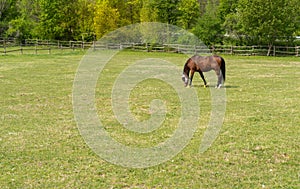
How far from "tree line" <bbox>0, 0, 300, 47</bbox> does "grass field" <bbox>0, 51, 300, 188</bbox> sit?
71.3ft

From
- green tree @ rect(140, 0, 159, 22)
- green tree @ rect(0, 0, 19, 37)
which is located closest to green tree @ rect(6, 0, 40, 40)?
green tree @ rect(0, 0, 19, 37)

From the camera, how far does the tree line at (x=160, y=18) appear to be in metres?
32.9

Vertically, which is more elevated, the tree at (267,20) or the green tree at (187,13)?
the green tree at (187,13)

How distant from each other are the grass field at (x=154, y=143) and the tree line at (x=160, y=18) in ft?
71.3

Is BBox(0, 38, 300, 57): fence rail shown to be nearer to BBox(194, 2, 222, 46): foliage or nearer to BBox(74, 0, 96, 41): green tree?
BBox(194, 2, 222, 46): foliage

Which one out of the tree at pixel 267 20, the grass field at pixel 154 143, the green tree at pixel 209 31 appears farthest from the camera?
the green tree at pixel 209 31

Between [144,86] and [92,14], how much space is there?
37.8 metres

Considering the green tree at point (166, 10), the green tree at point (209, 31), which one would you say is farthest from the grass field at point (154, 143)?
the green tree at point (166, 10)

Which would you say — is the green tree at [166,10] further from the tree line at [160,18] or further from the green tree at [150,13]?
the green tree at [150,13]

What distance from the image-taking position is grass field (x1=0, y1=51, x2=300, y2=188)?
5414mm

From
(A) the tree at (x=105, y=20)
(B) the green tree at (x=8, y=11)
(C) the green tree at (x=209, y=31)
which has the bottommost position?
(C) the green tree at (x=209, y=31)

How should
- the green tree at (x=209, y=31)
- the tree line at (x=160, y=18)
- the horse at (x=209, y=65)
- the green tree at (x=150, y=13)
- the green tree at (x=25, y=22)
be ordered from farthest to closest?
the green tree at (x=25, y=22) → the green tree at (x=150, y=13) → the green tree at (x=209, y=31) → the tree line at (x=160, y=18) → the horse at (x=209, y=65)

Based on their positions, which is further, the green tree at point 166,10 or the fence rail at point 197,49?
the green tree at point 166,10

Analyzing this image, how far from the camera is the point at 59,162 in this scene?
20.1ft
